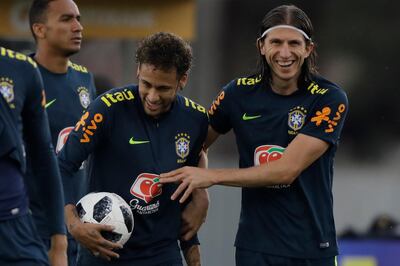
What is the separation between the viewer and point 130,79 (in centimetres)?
1040

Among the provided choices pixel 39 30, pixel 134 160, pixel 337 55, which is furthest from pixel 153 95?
pixel 337 55

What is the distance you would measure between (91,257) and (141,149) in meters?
0.63

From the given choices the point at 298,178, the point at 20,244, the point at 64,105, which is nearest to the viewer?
the point at 20,244

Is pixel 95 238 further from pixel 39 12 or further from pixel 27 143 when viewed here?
pixel 39 12

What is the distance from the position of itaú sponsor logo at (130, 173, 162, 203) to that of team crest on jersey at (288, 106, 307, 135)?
2.62 feet

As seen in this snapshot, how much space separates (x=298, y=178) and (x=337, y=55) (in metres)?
5.36

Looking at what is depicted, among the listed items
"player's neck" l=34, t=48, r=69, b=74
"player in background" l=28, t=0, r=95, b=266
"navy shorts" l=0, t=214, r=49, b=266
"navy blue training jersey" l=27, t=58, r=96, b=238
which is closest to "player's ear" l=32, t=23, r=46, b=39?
"player in background" l=28, t=0, r=95, b=266

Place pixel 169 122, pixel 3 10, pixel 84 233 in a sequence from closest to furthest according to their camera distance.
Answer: pixel 84 233 < pixel 169 122 < pixel 3 10

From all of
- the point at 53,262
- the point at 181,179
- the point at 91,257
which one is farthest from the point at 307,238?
the point at 53,262

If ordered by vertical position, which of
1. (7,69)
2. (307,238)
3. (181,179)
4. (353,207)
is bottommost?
(353,207)

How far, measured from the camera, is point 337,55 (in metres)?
10.6

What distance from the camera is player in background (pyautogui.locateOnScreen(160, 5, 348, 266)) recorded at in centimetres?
546

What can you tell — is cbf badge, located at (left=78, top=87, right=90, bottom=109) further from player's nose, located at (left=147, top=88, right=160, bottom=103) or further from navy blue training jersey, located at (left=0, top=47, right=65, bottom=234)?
navy blue training jersey, located at (left=0, top=47, right=65, bottom=234)

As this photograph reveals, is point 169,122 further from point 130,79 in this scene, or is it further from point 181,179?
point 130,79
